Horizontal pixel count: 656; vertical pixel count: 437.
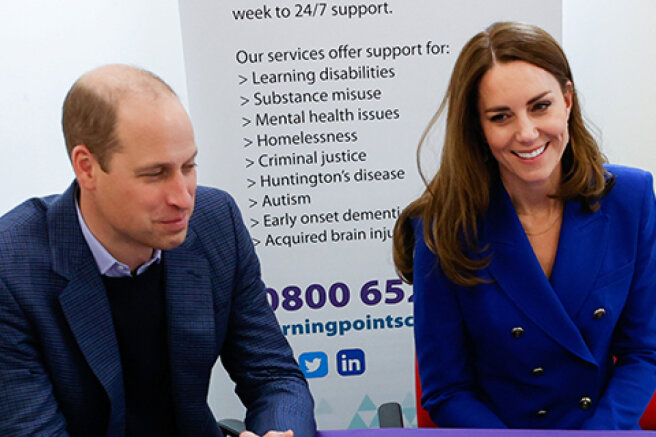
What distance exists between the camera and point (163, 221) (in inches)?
56.9

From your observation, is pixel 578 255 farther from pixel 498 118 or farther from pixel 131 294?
pixel 131 294

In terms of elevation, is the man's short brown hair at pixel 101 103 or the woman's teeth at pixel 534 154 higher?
the man's short brown hair at pixel 101 103

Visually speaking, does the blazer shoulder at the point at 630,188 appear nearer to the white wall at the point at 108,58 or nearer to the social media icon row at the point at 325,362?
the social media icon row at the point at 325,362

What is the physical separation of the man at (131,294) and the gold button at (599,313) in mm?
737

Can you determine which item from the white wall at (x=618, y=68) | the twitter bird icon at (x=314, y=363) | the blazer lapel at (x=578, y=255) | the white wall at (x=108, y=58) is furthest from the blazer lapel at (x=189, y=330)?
the white wall at (x=618, y=68)

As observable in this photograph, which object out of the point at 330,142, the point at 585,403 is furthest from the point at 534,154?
the point at 330,142

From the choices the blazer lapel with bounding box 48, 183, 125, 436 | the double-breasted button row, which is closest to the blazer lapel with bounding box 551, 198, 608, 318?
the double-breasted button row

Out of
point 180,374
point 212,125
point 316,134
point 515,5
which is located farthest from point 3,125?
point 515,5

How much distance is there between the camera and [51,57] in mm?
2975

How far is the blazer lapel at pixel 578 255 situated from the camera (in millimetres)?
1731

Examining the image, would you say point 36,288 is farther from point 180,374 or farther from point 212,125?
point 212,125

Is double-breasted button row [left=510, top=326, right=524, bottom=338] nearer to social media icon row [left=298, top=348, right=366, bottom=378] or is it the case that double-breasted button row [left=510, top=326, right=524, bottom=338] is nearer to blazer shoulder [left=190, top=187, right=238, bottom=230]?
blazer shoulder [left=190, top=187, right=238, bottom=230]

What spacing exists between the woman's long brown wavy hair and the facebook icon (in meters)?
1.17

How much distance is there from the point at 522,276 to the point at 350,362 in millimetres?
1275
